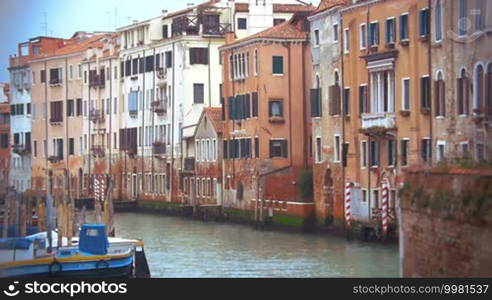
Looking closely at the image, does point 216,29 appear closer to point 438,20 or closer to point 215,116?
point 215,116

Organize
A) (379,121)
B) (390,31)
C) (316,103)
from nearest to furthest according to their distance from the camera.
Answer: (390,31) < (379,121) < (316,103)

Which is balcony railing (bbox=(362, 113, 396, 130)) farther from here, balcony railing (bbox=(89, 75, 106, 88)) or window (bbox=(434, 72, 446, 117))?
balcony railing (bbox=(89, 75, 106, 88))

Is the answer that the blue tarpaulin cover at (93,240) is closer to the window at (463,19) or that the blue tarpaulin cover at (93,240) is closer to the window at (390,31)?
the window at (463,19)

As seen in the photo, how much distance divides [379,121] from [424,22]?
101 inches

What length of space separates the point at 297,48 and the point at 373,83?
680 centimetres

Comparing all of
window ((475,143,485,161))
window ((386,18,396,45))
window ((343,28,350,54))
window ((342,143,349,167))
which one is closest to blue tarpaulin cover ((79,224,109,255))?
window ((475,143,485,161))

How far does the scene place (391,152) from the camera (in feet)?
92.2

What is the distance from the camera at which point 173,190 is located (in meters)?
42.4

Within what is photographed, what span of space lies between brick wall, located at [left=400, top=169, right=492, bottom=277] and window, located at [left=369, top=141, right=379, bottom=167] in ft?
41.3

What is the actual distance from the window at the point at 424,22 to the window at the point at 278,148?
9.55m

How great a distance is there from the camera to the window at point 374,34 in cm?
2861

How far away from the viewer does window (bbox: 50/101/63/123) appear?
164 ft

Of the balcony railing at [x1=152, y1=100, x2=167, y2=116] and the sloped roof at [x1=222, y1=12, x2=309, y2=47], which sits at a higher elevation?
the sloped roof at [x1=222, y1=12, x2=309, y2=47]

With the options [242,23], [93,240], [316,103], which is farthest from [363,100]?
[242,23]
